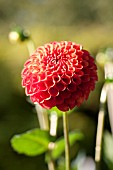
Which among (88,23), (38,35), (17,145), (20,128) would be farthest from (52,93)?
(88,23)

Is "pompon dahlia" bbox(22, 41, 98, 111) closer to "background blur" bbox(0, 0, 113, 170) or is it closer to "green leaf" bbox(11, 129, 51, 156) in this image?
"green leaf" bbox(11, 129, 51, 156)

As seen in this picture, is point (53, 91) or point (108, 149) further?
point (108, 149)

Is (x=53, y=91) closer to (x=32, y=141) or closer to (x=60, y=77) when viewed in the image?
(x=60, y=77)

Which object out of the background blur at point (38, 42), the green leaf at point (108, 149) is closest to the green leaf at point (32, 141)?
the green leaf at point (108, 149)

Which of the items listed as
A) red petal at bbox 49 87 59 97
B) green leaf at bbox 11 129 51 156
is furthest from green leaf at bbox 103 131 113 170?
red petal at bbox 49 87 59 97

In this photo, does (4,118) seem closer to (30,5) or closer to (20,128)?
(20,128)

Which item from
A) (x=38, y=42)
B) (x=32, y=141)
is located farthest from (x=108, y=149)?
(x=38, y=42)
